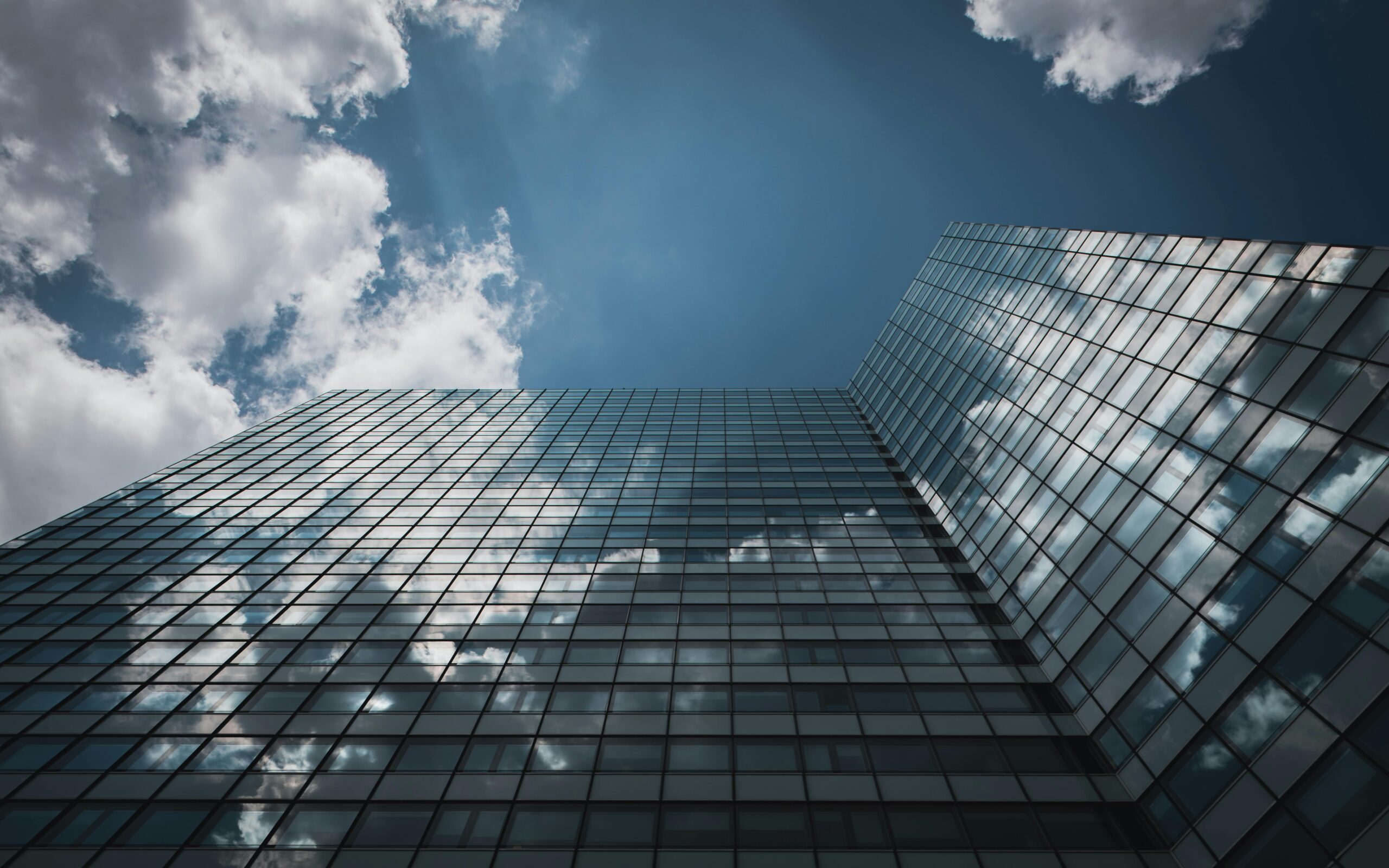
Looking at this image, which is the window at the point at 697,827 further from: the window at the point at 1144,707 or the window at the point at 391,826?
the window at the point at 1144,707

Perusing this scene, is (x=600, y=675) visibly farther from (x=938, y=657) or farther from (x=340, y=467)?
(x=340, y=467)

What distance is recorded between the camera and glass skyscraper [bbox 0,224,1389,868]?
1444 centimetres

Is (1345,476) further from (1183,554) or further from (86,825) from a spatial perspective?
(86,825)

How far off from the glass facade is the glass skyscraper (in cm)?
9

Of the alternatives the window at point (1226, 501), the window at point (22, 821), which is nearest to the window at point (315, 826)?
the window at point (22, 821)

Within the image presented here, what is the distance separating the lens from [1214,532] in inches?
657

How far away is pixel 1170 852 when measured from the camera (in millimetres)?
14320

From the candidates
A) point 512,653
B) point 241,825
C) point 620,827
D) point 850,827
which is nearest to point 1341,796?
point 850,827

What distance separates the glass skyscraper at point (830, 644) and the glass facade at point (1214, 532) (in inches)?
3.7

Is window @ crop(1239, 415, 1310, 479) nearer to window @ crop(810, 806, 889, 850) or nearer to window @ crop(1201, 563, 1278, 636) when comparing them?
window @ crop(1201, 563, 1278, 636)

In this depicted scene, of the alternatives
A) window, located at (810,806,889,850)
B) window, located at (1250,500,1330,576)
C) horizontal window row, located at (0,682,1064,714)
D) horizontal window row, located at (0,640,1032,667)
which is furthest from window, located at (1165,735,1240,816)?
window, located at (810,806,889,850)

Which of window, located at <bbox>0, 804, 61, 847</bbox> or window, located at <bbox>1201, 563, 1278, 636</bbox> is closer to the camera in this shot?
window, located at <bbox>1201, 563, 1278, 636</bbox>

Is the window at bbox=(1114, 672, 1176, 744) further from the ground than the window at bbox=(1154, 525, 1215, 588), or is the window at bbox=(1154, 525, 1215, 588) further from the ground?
the window at bbox=(1154, 525, 1215, 588)

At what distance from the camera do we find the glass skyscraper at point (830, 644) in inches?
568
